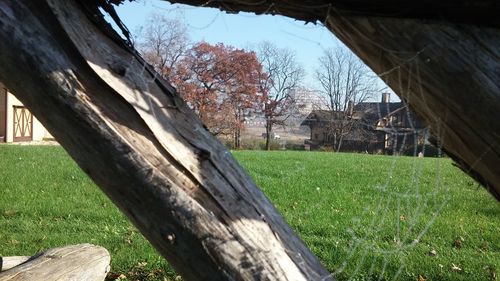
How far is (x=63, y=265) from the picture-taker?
12.5 ft

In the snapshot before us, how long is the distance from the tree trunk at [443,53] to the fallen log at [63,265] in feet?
9.56

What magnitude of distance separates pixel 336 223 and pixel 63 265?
399cm

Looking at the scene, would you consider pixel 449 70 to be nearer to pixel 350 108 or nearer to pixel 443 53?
pixel 443 53

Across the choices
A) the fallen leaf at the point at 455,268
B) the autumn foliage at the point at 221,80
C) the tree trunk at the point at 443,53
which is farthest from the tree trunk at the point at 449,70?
the fallen leaf at the point at 455,268

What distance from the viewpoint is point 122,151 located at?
1256mm

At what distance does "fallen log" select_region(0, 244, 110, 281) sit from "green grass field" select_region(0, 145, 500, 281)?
874 millimetres

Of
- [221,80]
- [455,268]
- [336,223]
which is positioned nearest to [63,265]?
[221,80]

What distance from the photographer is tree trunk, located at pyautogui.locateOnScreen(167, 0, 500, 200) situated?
1.10 meters

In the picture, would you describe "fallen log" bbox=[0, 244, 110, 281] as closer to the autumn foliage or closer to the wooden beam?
the autumn foliage

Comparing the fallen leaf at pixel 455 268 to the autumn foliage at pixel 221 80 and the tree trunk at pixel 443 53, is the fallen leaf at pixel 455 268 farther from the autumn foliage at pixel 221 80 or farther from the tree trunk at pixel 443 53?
the tree trunk at pixel 443 53

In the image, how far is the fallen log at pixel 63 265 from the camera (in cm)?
352

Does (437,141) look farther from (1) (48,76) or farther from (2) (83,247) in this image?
(2) (83,247)

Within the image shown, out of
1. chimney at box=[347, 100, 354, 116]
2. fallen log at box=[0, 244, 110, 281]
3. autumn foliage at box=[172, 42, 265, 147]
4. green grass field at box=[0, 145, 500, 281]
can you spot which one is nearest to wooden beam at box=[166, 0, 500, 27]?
green grass field at box=[0, 145, 500, 281]

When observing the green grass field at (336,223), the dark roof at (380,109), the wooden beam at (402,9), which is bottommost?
the green grass field at (336,223)
